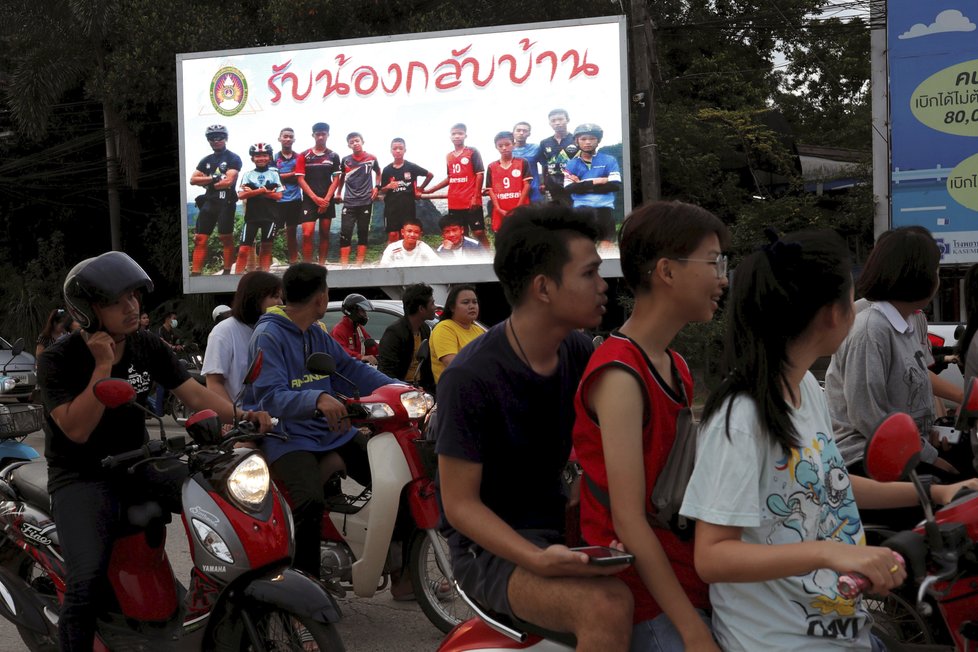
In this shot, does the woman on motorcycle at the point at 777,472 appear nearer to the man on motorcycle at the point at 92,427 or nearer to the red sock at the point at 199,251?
the man on motorcycle at the point at 92,427

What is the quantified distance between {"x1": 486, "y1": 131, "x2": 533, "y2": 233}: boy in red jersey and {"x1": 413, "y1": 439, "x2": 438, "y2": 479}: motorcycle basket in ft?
49.3

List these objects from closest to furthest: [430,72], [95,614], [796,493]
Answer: [796,493] → [95,614] → [430,72]

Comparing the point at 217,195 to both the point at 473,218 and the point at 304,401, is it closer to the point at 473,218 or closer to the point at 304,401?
the point at 473,218

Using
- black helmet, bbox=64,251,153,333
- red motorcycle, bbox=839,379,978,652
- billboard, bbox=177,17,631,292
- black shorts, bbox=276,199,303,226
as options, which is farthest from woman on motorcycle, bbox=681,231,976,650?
black shorts, bbox=276,199,303,226

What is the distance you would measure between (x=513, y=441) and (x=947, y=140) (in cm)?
1402

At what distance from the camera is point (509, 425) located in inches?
100

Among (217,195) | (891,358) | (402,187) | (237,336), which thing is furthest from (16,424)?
(217,195)

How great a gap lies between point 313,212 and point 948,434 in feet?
59.9

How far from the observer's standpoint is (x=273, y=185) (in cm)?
2159

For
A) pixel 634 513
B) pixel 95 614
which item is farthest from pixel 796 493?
pixel 95 614

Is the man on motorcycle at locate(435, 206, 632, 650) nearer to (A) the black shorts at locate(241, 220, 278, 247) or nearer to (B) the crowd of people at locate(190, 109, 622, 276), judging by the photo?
(B) the crowd of people at locate(190, 109, 622, 276)

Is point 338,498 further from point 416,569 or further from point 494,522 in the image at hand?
point 494,522

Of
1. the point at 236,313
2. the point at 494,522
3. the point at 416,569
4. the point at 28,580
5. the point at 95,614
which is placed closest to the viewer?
the point at 494,522

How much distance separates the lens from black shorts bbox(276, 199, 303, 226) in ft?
70.5
